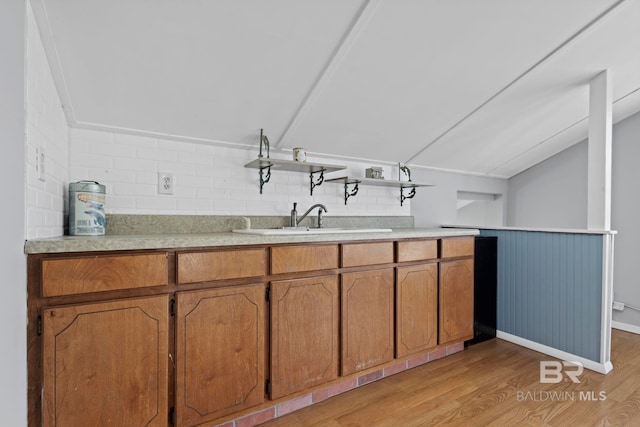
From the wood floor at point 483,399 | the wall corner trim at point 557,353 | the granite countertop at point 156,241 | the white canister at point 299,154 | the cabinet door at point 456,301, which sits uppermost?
the white canister at point 299,154

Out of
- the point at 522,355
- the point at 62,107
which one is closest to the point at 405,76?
the point at 62,107

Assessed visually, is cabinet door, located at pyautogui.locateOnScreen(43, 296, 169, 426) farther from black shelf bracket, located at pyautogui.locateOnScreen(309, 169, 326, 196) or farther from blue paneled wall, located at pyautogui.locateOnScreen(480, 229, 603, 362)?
blue paneled wall, located at pyautogui.locateOnScreen(480, 229, 603, 362)

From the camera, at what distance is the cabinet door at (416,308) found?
85.3 inches

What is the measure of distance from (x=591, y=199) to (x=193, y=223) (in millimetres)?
2900

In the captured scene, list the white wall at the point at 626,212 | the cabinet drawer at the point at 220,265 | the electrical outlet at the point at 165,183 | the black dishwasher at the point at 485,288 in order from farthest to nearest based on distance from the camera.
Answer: the white wall at the point at 626,212 < the black dishwasher at the point at 485,288 < the electrical outlet at the point at 165,183 < the cabinet drawer at the point at 220,265

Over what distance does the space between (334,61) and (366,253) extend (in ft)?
3.72

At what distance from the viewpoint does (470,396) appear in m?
1.95

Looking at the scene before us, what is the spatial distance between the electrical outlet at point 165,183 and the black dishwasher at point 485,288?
2388 mm

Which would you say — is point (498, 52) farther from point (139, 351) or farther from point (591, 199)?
point (139, 351)

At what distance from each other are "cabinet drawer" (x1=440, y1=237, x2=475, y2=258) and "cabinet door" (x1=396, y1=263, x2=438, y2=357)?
0.15 metres

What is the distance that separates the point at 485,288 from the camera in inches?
110

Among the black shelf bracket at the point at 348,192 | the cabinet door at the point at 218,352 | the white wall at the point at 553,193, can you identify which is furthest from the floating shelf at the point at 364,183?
the white wall at the point at 553,193

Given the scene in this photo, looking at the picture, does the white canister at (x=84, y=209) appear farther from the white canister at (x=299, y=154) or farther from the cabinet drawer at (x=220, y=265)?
the white canister at (x=299, y=154)

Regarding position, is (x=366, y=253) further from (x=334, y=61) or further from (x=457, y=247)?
(x=334, y=61)
